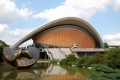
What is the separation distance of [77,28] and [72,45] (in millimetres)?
4482

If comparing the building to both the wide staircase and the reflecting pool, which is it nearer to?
the wide staircase

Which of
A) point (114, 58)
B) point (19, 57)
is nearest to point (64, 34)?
point (19, 57)

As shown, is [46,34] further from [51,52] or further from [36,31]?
[51,52]

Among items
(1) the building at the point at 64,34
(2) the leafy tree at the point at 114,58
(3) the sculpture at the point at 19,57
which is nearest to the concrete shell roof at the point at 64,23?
(1) the building at the point at 64,34

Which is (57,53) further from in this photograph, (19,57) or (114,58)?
(114,58)

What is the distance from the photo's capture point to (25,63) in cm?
1794

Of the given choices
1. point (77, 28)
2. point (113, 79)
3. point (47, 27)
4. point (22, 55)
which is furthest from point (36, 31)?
point (113, 79)

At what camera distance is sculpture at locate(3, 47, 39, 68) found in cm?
1761

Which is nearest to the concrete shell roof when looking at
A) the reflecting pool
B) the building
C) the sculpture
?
the building

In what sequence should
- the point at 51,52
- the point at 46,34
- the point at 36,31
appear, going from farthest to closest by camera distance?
1. the point at 46,34
2. the point at 36,31
3. the point at 51,52

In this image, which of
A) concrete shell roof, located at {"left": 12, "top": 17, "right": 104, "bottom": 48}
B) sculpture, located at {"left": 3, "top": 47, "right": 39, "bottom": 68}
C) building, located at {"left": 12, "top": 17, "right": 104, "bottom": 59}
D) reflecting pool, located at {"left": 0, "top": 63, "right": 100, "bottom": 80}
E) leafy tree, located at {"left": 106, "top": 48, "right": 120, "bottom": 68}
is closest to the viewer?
reflecting pool, located at {"left": 0, "top": 63, "right": 100, "bottom": 80}

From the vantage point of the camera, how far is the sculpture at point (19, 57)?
57.8 ft

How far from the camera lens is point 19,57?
1806cm

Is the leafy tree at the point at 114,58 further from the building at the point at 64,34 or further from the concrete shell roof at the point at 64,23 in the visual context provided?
the building at the point at 64,34
